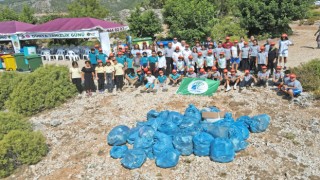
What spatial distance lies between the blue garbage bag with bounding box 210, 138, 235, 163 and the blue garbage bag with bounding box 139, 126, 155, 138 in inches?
63.7

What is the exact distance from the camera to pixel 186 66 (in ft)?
40.8

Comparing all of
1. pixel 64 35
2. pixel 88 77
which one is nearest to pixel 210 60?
pixel 88 77

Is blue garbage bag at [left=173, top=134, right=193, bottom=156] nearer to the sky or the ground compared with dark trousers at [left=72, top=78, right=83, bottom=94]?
nearer to the ground

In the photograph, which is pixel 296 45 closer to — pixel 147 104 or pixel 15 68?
pixel 147 104

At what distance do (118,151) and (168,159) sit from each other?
1370 mm

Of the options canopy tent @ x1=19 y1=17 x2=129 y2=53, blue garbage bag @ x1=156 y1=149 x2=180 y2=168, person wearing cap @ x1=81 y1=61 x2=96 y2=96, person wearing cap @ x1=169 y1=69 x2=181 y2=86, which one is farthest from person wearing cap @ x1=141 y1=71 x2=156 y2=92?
canopy tent @ x1=19 y1=17 x2=129 y2=53

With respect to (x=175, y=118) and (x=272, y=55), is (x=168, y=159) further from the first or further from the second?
(x=272, y=55)

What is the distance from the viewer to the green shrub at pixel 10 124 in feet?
26.9

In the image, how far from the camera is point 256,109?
32.3 ft

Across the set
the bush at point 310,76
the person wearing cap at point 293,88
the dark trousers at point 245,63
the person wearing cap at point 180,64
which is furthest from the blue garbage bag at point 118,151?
the dark trousers at point 245,63

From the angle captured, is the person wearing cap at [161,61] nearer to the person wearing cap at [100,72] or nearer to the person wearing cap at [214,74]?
the person wearing cap at [214,74]

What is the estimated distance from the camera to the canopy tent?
1836cm

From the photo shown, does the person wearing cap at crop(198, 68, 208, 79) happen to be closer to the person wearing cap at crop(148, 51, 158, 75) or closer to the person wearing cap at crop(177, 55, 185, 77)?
the person wearing cap at crop(177, 55, 185, 77)

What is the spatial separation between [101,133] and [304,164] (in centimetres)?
557
